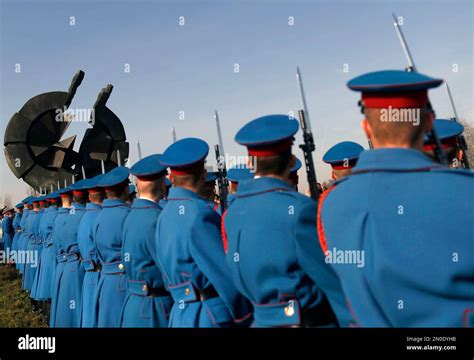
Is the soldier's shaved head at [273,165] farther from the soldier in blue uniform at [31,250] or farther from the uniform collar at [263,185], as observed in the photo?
the soldier in blue uniform at [31,250]

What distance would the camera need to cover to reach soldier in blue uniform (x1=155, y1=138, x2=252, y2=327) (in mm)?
3584

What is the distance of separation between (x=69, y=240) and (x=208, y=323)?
14.4ft

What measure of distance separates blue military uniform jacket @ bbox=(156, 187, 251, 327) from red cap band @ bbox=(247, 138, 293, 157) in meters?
0.80

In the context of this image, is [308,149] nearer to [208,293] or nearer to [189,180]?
[189,180]

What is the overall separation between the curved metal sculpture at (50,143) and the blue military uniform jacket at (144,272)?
1080 cm

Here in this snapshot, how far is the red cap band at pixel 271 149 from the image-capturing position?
3.12 metres

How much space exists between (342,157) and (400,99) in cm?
293

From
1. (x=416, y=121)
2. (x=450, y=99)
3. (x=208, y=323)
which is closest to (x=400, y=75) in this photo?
(x=416, y=121)

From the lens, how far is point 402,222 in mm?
2068

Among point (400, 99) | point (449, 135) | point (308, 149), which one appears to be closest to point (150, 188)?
point (308, 149)

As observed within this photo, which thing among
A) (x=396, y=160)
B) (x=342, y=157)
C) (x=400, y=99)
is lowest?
(x=342, y=157)

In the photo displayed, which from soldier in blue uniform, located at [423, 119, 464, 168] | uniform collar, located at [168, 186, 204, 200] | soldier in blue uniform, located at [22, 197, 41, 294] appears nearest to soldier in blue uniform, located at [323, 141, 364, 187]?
soldier in blue uniform, located at [423, 119, 464, 168]

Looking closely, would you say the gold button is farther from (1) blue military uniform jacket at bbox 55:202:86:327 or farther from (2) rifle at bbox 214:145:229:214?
(1) blue military uniform jacket at bbox 55:202:86:327
